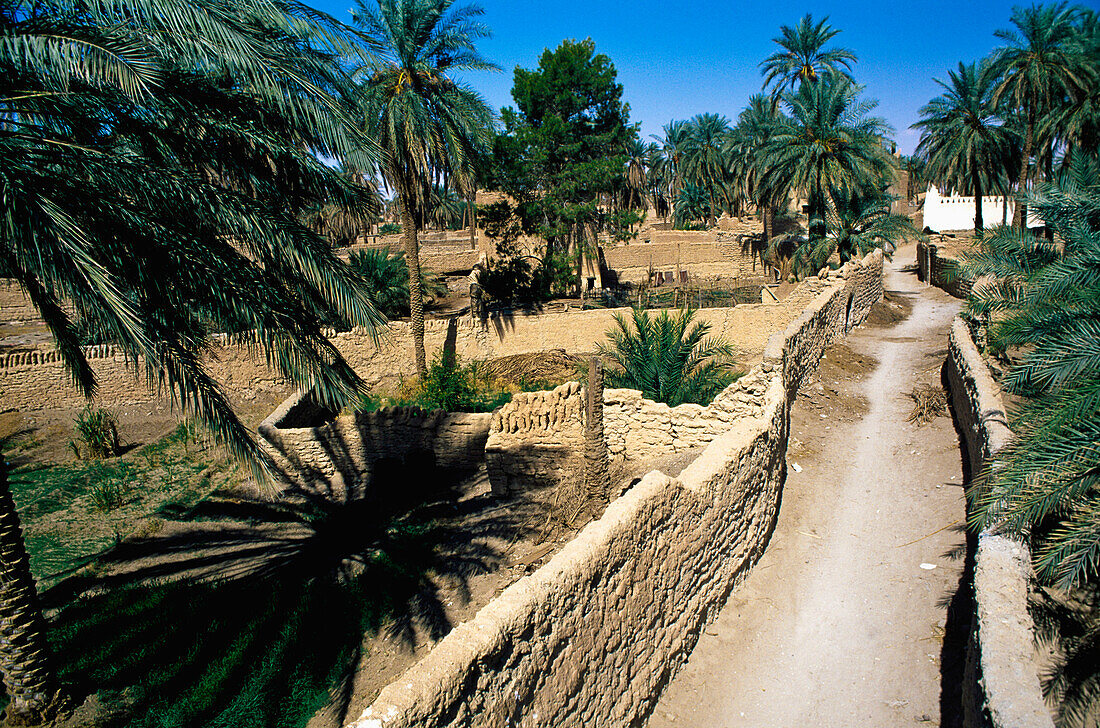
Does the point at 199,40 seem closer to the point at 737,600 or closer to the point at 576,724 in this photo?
the point at 576,724

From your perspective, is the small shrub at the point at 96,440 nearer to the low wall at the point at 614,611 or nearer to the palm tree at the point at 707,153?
the low wall at the point at 614,611

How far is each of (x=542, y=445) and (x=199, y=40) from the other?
26.2ft

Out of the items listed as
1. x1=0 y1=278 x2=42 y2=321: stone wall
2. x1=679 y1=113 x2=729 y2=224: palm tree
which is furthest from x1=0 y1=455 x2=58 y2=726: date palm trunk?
x1=679 y1=113 x2=729 y2=224: palm tree

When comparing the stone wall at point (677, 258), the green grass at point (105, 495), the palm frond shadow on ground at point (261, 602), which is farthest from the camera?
the stone wall at point (677, 258)

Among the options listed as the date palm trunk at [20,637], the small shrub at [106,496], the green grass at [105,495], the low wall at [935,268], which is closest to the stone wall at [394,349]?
the green grass at [105,495]

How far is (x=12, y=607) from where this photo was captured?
5984mm

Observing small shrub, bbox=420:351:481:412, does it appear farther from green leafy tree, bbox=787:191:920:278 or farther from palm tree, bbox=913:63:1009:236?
palm tree, bbox=913:63:1009:236

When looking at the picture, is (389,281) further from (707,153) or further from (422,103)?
(707,153)

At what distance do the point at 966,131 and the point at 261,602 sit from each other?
29613mm

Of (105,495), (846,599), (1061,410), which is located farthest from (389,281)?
(1061,410)

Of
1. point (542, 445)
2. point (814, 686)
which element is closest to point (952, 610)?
point (814, 686)

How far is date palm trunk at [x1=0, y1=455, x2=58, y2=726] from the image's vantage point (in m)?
5.91

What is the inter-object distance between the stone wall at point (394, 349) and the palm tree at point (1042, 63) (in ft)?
34.4

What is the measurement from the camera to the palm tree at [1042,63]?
70.0 ft
